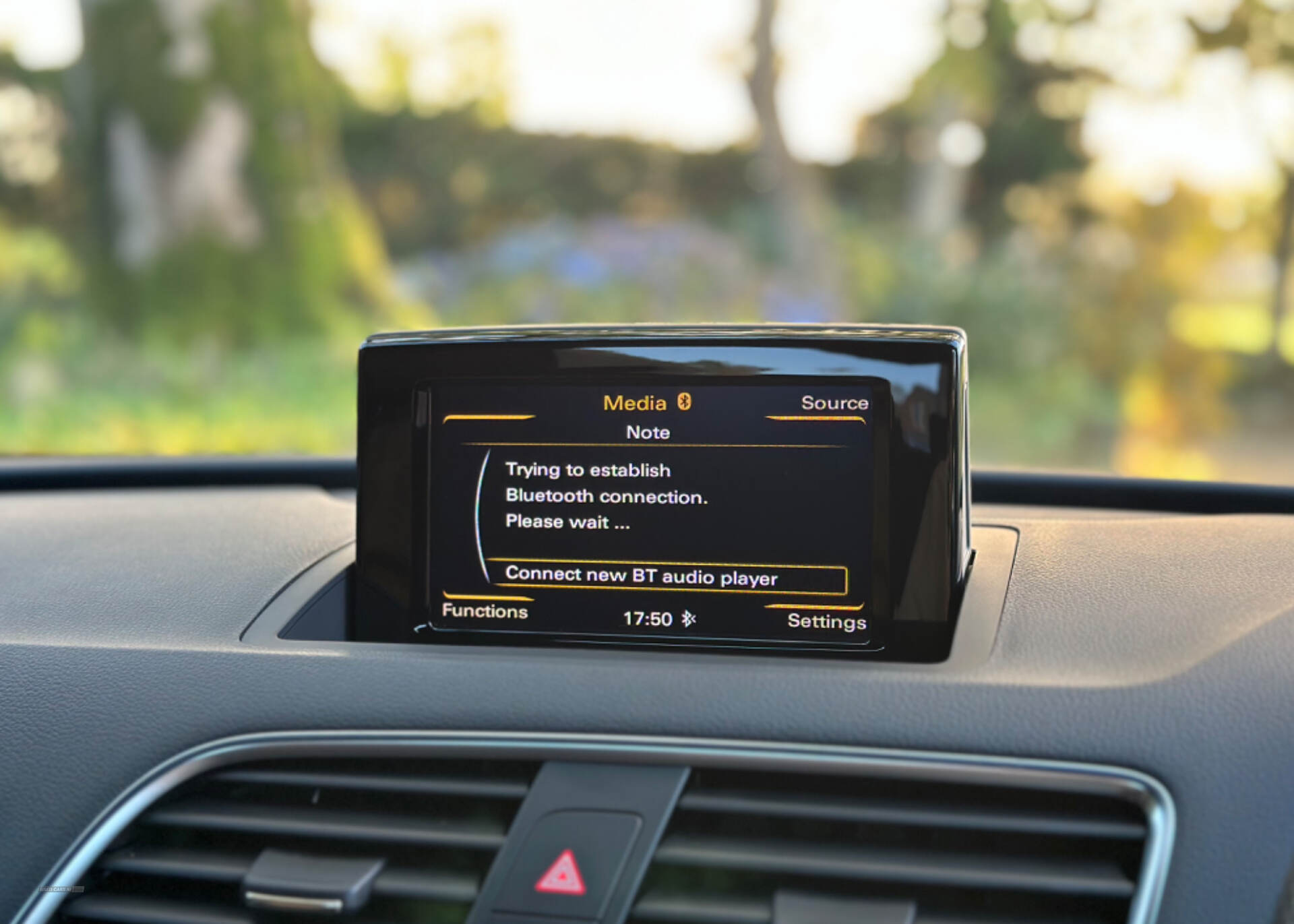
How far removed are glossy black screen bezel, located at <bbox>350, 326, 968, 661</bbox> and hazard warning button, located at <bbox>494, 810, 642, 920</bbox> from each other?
11.8 inches

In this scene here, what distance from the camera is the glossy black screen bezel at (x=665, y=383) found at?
1.73 m

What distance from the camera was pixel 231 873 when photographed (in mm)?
1689

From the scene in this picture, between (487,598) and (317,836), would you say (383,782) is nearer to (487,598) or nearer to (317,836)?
(317,836)

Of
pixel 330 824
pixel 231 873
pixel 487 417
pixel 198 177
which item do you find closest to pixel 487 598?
pixel 487 417

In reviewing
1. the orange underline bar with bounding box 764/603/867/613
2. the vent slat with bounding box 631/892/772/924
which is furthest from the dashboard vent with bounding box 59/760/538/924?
the orange underline bar with bounding box 764/603/867/613

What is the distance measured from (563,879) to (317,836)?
0.34 m

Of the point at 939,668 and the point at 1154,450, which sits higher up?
the point at 939,668

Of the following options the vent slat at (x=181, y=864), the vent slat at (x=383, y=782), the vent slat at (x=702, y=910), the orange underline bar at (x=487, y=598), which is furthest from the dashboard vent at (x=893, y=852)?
the vent slat at (x=181, y=864)

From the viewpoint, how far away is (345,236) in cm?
1020

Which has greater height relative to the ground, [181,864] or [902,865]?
[902,865]

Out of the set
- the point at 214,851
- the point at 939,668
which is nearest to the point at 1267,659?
the point at 939,668

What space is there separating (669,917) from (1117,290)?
10981 mm

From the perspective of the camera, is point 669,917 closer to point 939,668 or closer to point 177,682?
point 939,668

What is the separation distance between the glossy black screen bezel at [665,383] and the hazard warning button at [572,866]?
300mm
